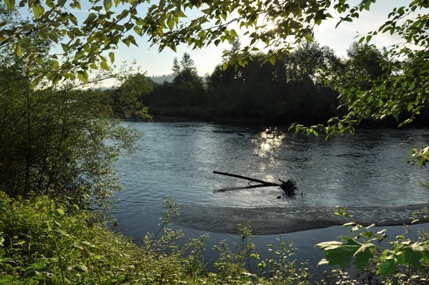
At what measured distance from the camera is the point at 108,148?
653 inches

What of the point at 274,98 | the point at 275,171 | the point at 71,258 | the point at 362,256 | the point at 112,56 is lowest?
the point at 275,171

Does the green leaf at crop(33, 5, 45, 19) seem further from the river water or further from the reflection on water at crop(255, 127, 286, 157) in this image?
the reflection on water at crop(255, 127, 286, 157)

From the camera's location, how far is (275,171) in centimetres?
2678

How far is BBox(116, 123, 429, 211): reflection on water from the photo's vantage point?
19906mm

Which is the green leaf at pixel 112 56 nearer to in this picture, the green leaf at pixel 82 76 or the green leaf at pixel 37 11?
the green leaf at pixel 82 76

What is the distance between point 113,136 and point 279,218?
8.18m

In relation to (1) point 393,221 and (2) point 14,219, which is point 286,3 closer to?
(2) point 14,219

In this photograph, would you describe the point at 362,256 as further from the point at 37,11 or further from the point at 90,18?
the point at 37,11

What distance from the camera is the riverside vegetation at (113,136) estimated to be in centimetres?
394

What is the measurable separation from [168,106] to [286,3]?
311 feet

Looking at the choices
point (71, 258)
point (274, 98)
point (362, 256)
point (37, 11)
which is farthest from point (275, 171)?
point (274, 98)

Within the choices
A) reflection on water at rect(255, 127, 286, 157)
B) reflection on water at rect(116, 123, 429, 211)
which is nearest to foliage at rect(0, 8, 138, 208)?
reflection on water at rect(116, 123, 429, 211)

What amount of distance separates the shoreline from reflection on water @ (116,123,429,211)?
40.2 inches

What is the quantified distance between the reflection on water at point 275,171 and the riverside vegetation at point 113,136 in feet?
12.8
